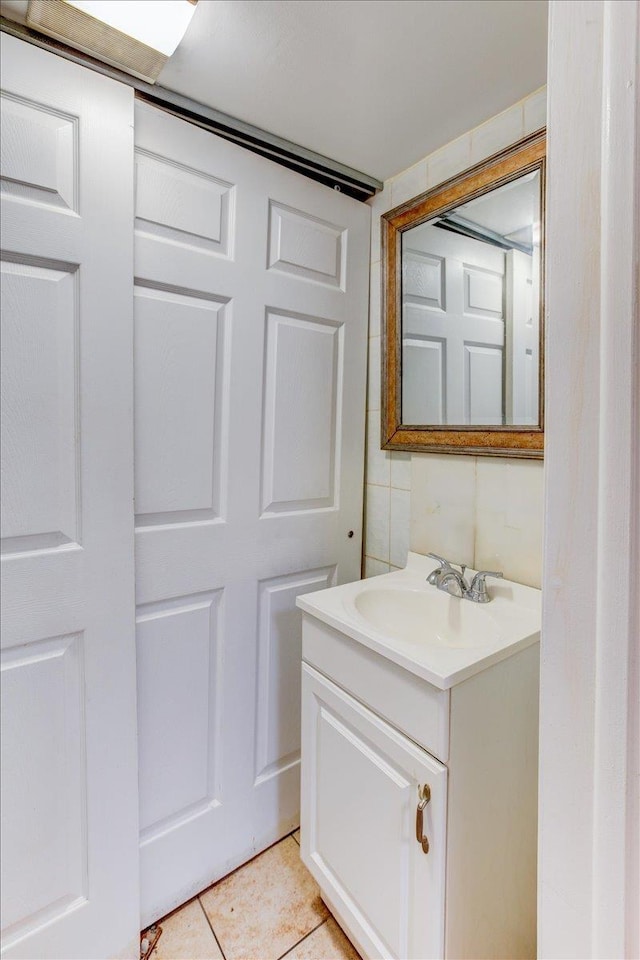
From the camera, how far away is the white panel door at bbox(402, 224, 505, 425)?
119cm

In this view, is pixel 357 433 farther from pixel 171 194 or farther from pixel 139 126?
pixel 139 126

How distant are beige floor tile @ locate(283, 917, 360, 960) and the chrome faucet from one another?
89 centimetres

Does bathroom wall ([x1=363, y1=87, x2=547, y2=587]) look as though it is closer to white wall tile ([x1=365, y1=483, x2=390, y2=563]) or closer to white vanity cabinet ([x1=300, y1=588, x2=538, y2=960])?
white wall tile ([x1=365, y1=483, x2=390, y2=563])

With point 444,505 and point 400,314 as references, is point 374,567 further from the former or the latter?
point 400,314

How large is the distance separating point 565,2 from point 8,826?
1.50 meters

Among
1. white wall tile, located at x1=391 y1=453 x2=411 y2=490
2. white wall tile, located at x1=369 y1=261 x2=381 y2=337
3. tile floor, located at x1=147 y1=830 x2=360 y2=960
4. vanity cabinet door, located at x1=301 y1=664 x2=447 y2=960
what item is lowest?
tile floor, located at x1=147 y1=830 x2=360 y2=960

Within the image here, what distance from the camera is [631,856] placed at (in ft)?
1.14

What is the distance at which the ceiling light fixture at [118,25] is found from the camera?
843 mm

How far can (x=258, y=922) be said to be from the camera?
1163 millimetres

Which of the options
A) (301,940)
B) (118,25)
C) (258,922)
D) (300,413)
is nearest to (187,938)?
(258,922)

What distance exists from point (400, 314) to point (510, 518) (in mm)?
690

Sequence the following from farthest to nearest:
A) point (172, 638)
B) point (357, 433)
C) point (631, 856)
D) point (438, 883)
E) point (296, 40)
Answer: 1. point (357, 433)
2. point (172, 638)
3. point (296, 40)
4. point (438, 883)
5. point (631, 856)

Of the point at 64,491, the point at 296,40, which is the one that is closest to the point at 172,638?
the point at 64,491

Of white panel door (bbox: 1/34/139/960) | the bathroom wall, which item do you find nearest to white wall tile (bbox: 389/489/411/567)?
the bathroom wall
